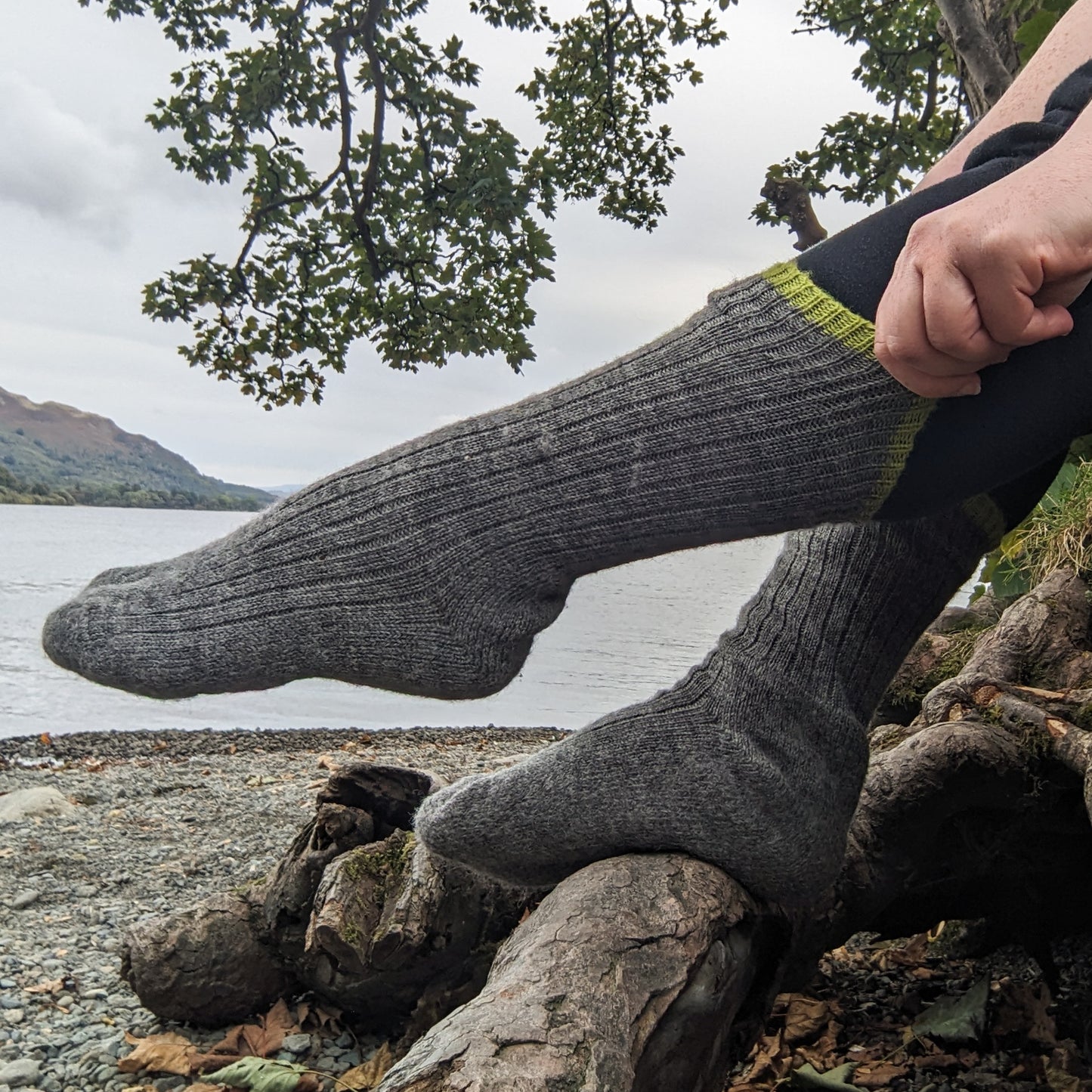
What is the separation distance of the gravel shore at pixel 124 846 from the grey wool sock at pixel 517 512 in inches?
24.3

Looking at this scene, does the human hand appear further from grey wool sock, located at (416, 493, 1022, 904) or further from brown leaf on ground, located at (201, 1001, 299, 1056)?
brown leaf on ground, located at (201, 1001, 299, 1056)

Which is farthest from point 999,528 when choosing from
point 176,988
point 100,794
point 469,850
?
point 100,794

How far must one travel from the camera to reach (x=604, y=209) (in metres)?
4.46

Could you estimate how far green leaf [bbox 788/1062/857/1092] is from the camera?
90 cm

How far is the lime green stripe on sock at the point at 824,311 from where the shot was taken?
0.61m

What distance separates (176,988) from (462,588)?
777 mm

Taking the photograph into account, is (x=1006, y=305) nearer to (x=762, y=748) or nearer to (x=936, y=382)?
(x=936, y=382)

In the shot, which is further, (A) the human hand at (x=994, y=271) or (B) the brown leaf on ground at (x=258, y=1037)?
(B) the brown leaf on ground at (x=258, y=1037)

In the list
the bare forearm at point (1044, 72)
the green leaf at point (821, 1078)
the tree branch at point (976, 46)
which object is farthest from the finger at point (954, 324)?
the tree branch at point (976, 46)

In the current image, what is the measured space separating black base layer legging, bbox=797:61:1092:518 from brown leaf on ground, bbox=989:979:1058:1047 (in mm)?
702

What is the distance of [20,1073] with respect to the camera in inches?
42.7

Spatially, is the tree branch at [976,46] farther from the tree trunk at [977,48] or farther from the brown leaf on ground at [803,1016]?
the brown leaf on ground at [803,1016]

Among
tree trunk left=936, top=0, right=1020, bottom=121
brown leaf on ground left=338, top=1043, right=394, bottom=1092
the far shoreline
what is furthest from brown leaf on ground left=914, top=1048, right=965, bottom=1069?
the far shoreline

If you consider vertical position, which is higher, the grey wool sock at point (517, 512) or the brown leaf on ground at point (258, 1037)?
the grey wool sock at point (517, 512)
